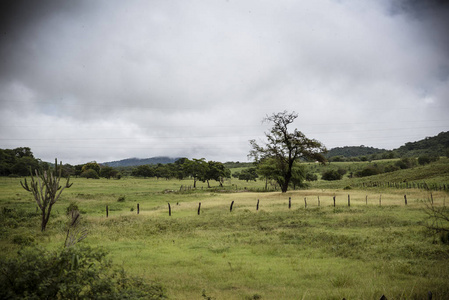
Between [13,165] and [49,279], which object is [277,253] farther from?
[13,165]

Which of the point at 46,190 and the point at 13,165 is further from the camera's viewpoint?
the point at 13,165

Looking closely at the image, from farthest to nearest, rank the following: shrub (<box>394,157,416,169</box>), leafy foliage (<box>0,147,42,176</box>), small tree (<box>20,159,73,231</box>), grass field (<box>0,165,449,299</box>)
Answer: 1. shrub (<box>394,157,416,169</box>)
2. leafy foliage (<box>0,147,42,176</box>)
3. small tree (<box>20,159,73,231</box>)
4. grass field (<box>0,165,449,299</box>)

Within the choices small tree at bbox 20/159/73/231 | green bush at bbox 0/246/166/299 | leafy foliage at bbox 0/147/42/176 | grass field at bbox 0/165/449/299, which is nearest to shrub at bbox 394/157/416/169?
grass field at bbox 0/165/449/299

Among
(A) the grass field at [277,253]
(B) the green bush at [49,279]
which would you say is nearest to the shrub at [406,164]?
(A) the grass field at [277,253]

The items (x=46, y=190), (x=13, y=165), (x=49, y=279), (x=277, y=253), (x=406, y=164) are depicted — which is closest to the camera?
(x=49, y=279)

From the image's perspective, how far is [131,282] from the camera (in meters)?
8.02

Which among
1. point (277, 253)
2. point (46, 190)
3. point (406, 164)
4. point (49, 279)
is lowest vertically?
point (277, 253)

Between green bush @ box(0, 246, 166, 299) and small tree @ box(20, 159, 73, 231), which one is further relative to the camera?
small tree @ box(20, 159, 73, 231)

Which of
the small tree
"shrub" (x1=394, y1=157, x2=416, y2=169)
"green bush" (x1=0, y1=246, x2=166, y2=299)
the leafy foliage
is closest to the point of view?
"green bush" (x1=0, y1=246, x2=166, y2=299)

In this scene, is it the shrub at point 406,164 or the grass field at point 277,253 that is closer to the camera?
the grass field at point 277,253

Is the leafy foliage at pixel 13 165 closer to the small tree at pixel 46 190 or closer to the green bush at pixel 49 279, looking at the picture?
the small tree at pixel 46 190

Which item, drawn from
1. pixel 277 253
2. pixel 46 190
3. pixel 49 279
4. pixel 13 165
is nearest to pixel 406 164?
pixel 277 253

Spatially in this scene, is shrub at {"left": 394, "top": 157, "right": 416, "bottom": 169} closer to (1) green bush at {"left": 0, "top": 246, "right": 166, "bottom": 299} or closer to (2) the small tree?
(2) the small tree

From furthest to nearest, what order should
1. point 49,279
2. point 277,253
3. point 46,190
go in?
point 46,190
point 277,253
point 49,279
